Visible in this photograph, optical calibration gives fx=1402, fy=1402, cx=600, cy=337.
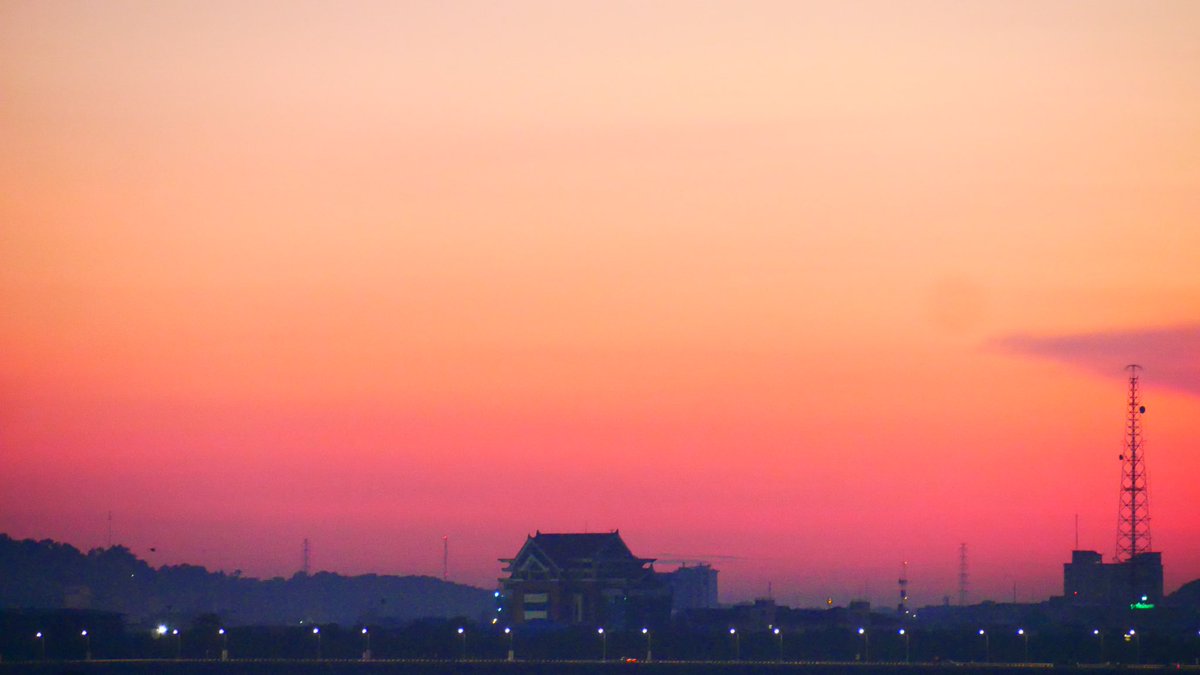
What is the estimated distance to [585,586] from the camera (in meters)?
186

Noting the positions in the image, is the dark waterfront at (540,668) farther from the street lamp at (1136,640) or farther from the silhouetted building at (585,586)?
the silhouetted building at (585,586)

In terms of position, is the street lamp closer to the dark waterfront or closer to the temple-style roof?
the dark waterfront

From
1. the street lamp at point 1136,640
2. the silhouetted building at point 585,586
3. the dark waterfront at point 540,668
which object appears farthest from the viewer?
the silhouetted building at point 585,586

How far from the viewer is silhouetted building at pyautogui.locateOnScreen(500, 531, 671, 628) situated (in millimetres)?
Result: 184500

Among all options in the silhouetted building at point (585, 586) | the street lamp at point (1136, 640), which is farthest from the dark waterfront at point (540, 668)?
the silhouetted building at point (585, 586)

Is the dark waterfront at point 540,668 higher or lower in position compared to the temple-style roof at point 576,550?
lower

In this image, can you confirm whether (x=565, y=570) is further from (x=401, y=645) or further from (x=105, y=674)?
(x=105, y=674)

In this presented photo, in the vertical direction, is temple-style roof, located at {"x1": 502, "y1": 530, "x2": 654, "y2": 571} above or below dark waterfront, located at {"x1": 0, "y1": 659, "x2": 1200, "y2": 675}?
above

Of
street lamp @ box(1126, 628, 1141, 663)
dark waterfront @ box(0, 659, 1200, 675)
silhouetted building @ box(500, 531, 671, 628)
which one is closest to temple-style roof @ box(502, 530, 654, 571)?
silhouetted building @ box(500, 531, 671, 628)

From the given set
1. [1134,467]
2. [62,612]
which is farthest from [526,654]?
[1134,467]

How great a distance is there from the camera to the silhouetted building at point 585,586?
605ft

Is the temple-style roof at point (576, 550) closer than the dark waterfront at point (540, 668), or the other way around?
the dark waterfront at point (540, 668)

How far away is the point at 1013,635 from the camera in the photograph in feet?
552

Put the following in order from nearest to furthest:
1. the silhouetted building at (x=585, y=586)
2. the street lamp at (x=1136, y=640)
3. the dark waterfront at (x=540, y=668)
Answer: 1. the dark waterfront at (x=540, y=668)
2. the street lamp at (x=1136, y=640)
3. the silhouetted building at (x=585, y=586)
